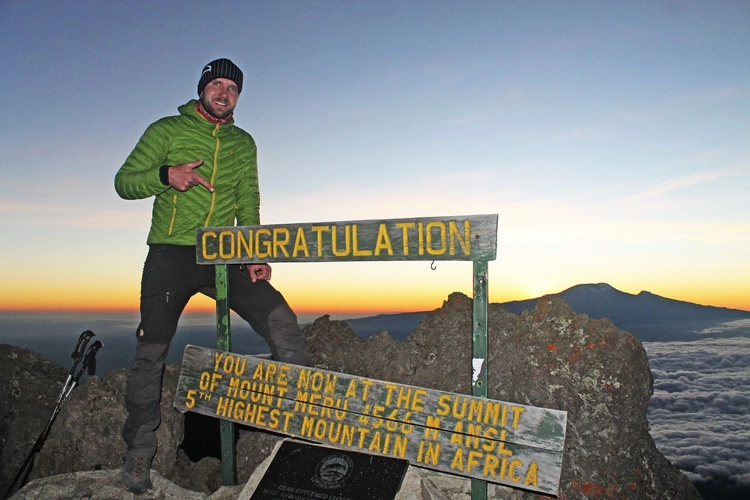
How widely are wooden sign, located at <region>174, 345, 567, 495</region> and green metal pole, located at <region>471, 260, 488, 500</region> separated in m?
0.14

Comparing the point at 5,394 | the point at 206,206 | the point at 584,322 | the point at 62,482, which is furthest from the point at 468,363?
the point at 5,394

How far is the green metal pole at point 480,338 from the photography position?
14.5ft

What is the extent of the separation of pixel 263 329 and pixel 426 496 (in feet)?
7.76

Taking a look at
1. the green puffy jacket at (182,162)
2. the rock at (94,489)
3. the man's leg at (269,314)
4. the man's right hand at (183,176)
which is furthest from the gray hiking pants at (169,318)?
the man's right hand at (183,176)

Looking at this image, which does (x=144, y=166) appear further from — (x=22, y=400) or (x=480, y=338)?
(x=22, y=400)

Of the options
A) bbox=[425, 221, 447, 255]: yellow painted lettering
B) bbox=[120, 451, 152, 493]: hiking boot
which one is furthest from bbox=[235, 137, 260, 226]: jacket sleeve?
bbox=[120, 451, 152, 493]: hiking boot

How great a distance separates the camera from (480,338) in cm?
448

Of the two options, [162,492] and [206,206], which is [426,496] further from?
[206,206]

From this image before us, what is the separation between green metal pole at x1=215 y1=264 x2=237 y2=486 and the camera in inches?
229

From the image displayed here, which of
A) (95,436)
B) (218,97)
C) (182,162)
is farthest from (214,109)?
(95,436)

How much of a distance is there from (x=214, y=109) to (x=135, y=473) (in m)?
3.85

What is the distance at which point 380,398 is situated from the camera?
4.80 m

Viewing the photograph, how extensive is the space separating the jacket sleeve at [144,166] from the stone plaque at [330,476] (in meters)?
2.87

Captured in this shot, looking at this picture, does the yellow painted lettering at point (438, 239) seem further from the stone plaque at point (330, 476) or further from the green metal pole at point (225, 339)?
the green metal pole at point (225, 339)
